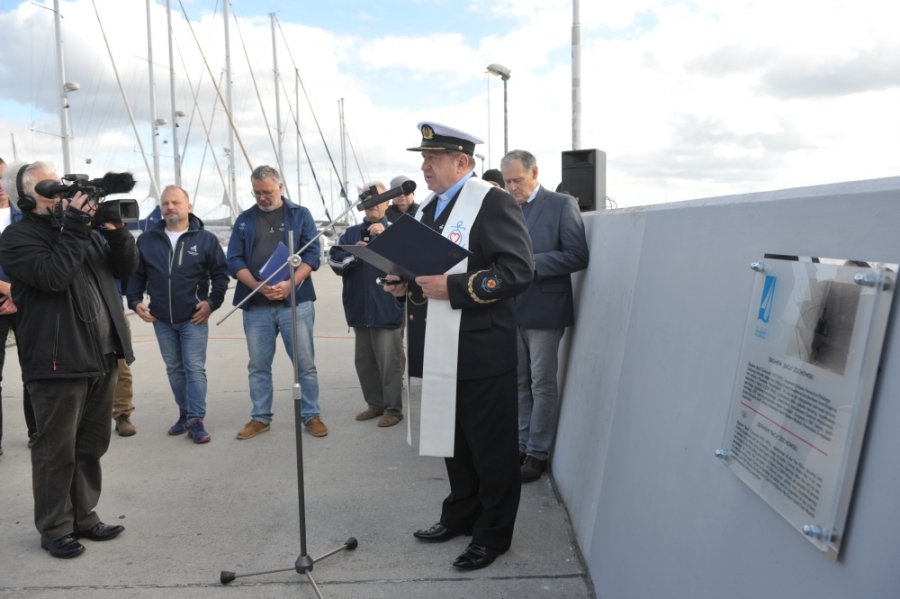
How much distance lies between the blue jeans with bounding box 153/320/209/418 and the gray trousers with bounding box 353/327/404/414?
3.87 feet

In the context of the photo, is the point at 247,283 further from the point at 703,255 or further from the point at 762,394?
the point at 762,394

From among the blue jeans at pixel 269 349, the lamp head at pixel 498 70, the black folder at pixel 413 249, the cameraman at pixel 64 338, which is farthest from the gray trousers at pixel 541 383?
the lamp head at pixel 498 70

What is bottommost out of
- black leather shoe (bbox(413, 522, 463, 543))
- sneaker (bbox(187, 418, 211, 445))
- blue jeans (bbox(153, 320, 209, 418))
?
sneaker (bbox(187, 418, 211, 445))

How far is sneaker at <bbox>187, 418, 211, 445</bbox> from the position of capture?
5.18 m

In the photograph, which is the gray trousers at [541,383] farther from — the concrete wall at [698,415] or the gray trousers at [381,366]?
the gray trousers at [381,366]

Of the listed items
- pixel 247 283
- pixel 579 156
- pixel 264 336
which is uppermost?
pixel 579 156

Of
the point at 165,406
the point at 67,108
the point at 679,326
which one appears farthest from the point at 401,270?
the point at 67,108

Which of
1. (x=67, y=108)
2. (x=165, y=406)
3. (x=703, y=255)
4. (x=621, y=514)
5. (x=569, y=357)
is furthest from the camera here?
(x=67, y=108)

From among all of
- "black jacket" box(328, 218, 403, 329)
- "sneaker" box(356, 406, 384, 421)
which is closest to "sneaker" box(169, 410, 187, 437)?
"sneaker" box(356, 406, 384, 421)

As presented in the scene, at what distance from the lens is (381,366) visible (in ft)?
18.6

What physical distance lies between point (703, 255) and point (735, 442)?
0.68m

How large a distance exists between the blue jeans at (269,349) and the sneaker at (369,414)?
406 millimetres

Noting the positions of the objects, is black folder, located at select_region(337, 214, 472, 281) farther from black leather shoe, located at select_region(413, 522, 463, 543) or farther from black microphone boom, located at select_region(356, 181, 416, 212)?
black leather shoe, located at select_region(413, 522, 463, 543)

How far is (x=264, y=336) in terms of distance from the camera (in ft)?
17.4
